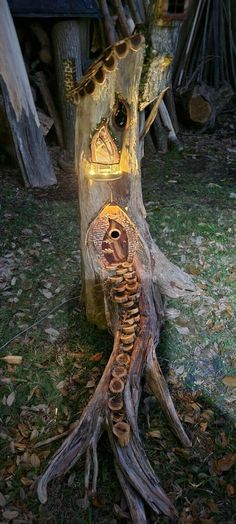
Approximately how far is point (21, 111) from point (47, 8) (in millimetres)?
1148

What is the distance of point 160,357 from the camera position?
99.7 inches

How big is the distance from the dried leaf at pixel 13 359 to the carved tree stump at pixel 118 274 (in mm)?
499

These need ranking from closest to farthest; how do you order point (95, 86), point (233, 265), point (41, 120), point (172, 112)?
point (95, 86), point (233, 265), point (41, 120), point (172, 112)

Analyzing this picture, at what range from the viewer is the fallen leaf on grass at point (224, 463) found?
78.2 inches

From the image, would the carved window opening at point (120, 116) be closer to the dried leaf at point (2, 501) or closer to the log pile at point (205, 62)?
the dried leaf at point (2, 501)

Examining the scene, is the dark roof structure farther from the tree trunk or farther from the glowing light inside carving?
the glowing light inside carving

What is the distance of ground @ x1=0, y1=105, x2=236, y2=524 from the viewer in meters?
1.88

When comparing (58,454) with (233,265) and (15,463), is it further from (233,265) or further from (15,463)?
(233,265)

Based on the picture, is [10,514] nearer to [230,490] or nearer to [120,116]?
[230,490]

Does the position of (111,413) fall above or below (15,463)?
above

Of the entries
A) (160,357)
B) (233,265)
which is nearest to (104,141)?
(160,357)

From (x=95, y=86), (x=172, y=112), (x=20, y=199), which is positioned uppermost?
(x=95, y=86)

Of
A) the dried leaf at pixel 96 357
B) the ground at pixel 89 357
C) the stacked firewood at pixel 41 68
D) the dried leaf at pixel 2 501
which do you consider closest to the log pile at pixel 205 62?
the stacked firewood at pixel 41 68

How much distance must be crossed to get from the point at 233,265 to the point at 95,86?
5.70 ft
